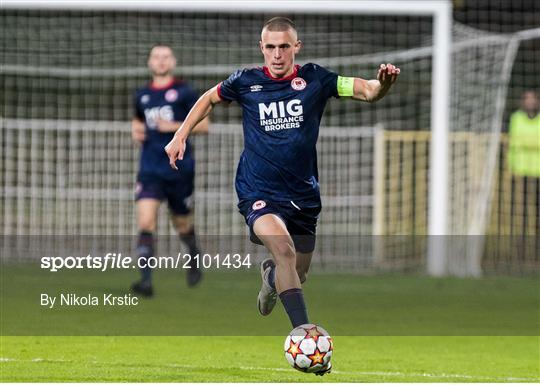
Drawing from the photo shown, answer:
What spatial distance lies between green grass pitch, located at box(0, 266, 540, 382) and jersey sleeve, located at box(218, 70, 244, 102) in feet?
5.65

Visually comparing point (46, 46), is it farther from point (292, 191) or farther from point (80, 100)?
point (292, 191)

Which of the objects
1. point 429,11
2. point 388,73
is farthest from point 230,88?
point 429,11

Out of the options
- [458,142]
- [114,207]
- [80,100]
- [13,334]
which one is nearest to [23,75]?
[80,100]

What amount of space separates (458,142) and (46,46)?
6038 millimetres

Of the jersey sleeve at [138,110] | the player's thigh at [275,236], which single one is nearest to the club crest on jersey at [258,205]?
the player's thigh at [275,236]

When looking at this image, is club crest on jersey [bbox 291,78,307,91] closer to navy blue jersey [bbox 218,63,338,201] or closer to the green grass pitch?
navy blue jersey [bbox 218,63,338,201]

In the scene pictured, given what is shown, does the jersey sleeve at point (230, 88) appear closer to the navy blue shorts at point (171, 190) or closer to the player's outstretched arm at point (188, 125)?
the player's outstretched arm at point (188, 125)

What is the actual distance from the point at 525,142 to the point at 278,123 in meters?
10.4

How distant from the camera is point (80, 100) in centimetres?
1992

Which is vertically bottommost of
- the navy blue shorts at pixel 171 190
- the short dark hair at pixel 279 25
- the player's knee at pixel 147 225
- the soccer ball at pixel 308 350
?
the soccer ball at pixel 308 350

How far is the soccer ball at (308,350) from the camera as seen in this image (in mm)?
6707

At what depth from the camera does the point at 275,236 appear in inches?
293

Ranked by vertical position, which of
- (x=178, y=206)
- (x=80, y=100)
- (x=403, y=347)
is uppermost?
(x=80, y=100)

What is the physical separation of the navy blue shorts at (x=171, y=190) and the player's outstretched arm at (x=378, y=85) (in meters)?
5.35
